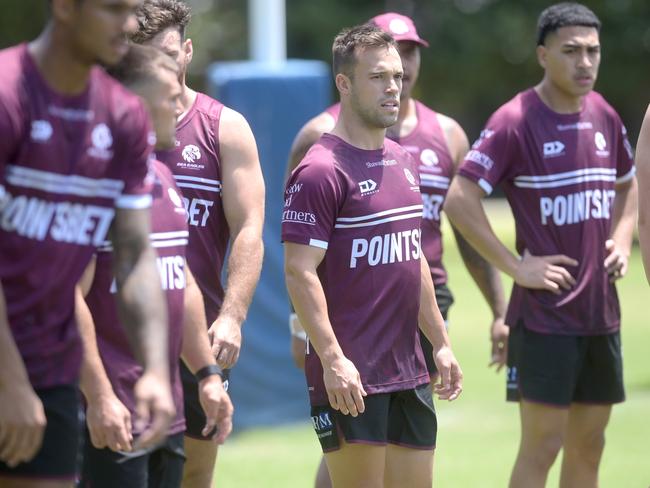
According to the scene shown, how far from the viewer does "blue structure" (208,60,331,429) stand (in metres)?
10.6

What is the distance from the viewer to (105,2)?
A: 12.5ft

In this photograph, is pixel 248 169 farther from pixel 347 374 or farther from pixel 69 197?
pixel 69 197

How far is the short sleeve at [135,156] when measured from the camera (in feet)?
13.2

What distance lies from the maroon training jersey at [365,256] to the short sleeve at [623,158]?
189 cm

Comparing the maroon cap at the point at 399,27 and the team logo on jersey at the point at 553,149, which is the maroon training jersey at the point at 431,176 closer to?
the maroon cap at the point at 399,27

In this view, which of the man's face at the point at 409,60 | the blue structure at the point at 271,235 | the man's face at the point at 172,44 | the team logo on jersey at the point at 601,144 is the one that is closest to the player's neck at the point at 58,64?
the man's face at the point at 172,44

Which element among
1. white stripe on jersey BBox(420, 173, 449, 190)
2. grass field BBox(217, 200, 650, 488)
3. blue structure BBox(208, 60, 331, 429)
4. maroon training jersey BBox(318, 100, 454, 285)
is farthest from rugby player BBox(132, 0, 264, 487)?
blue structure BBox(208, 60, 331, 429)

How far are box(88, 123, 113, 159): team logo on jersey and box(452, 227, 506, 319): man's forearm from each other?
385 centimetres

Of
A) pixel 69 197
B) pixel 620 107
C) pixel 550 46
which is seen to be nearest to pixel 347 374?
pixel 69 197

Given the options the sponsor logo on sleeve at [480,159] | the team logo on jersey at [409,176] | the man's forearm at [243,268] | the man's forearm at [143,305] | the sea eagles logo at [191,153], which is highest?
the sponsor logo on sleeve at [480,159]

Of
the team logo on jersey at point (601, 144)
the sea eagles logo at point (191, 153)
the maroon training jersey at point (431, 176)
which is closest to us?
the sea eagles logo at point (191, 153)

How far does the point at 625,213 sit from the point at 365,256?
218 centimetres

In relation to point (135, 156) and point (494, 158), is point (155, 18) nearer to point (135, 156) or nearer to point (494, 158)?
point (135, 156)

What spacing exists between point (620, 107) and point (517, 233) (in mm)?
35032
